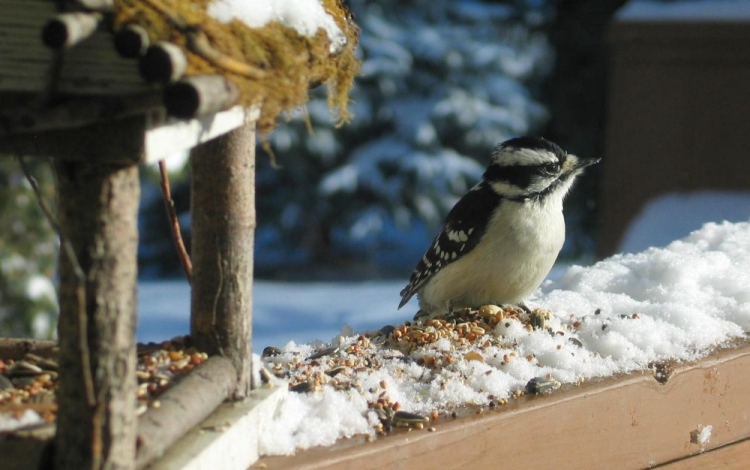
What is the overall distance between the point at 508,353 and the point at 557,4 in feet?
36.8

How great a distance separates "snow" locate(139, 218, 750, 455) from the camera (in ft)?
9.20

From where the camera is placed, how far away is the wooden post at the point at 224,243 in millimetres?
2613

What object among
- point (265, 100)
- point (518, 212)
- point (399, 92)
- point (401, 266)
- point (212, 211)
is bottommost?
point (401, 266)

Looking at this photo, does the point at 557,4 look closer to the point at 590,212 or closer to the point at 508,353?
the point at 590,212

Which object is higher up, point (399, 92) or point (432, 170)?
point (399, 92)

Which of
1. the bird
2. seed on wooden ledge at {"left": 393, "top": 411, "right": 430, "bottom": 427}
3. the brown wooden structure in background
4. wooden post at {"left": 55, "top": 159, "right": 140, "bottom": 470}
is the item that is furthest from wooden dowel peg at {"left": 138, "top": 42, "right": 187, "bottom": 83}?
the brown wooden structure in background

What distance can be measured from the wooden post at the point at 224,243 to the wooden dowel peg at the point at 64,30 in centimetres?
96

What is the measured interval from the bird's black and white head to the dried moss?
1787mm

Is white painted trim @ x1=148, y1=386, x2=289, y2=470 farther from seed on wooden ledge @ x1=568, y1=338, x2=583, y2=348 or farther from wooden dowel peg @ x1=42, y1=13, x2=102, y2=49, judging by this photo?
seed on wooden ledge @ x1=568, y1=338, x2=583, y2=348

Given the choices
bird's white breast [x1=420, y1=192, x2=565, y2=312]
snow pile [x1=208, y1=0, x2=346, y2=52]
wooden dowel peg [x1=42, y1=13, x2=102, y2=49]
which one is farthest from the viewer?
bird's white breast [x1=420, y1=192, x2=565, y2=312]

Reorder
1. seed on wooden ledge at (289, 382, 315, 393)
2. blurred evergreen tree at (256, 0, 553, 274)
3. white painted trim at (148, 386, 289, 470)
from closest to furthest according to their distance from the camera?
white painted trim at (148, 386, 289, 470)
seed on wooden ledge at (289, 382, 315, 393)
blurred evergreen tree at (256, 0, 553, 274)

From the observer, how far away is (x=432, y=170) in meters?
13.0

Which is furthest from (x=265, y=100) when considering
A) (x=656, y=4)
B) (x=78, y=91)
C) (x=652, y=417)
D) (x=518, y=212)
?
(x=656, y=4)

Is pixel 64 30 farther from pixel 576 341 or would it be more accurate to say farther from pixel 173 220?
pixel 576 341
